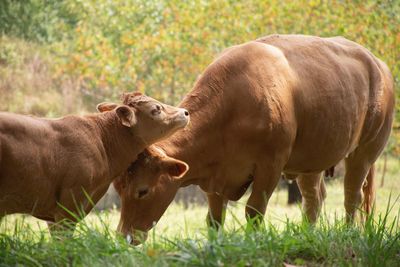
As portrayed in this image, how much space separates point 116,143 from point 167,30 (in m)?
10.9

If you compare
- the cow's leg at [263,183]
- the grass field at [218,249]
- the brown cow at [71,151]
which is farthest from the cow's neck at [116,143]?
the grass field at [218,249]

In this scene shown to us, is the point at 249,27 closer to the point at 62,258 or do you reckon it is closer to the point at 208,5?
the point at 208,5

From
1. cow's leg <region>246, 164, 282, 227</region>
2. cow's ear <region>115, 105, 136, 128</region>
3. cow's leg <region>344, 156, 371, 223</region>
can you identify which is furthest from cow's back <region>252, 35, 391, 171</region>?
cow's ear <region>115, 105, 136, 128</region>

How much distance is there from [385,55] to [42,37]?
9.90 metres

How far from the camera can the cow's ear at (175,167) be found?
22.9ft

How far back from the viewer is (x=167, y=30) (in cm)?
1777

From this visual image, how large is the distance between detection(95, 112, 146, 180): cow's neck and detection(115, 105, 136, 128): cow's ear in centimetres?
14

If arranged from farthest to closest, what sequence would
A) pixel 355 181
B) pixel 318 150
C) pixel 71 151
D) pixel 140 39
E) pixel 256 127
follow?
pixel 140 39
pixel 355 181
pixel 318 150
pixel 256 127
pixel 71 151

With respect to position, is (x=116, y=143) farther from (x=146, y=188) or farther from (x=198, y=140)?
(x=198, y=140)

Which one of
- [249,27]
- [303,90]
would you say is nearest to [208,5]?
[249,27]

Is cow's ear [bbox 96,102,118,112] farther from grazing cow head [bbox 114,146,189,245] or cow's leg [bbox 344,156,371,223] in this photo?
cow's leg [bbox 344,156,371,223]

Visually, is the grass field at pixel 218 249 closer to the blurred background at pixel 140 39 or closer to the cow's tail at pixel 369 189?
the cow's tail at pixel 369 189

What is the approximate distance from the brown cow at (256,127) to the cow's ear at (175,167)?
1 centimetres

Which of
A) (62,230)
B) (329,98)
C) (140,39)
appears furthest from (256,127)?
(140,39)
